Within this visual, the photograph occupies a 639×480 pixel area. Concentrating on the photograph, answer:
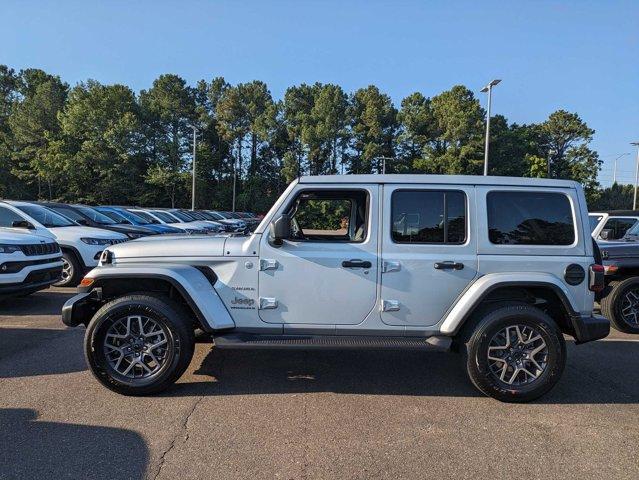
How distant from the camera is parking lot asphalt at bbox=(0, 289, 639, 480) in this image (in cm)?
315

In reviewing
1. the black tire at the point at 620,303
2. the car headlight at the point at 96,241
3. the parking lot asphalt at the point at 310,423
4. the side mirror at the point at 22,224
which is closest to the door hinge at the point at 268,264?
the parking lot asphalt at the point at 310,423

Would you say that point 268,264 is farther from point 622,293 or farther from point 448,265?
point 622,293

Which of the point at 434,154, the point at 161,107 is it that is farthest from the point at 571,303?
the point at 161,107

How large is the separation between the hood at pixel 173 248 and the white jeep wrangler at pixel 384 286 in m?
0.01

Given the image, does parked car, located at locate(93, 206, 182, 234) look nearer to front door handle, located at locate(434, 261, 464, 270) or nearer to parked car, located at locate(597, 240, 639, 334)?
parked car, located at locate(597, 240, 639, 334)

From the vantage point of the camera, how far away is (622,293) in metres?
7.17

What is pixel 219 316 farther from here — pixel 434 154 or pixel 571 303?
pixel 434 154

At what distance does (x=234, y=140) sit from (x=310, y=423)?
5972cm

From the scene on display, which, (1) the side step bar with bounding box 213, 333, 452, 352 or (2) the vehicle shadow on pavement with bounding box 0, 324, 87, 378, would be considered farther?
(2) the vehicle shadow on pavement with bounding box 0, 324, 87, 378

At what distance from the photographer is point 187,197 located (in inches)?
2216

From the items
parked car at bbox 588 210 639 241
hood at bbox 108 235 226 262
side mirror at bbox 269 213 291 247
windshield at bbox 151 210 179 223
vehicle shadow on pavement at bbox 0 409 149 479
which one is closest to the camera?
vehicle shadow on pavement at bbox 0 409 149 479

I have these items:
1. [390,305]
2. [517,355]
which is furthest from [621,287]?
[390,305]

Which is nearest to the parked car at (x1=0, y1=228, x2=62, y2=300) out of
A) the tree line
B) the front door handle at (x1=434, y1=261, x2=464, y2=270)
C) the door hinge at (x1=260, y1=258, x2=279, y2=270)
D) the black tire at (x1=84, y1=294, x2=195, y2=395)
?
the black tire at (x1=84, y1=294, x2=195, y2=395)

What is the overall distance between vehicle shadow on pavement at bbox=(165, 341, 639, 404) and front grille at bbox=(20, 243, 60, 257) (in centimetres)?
413
